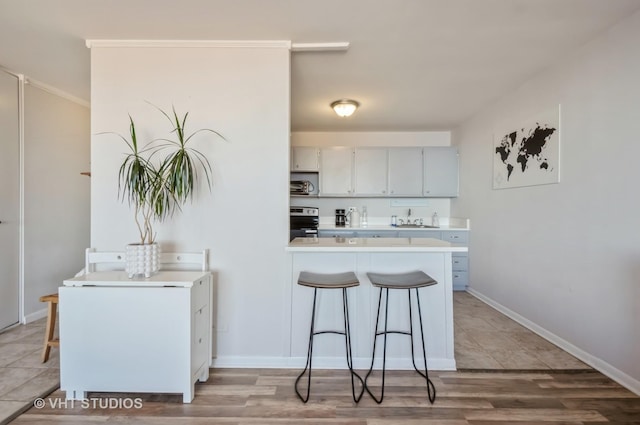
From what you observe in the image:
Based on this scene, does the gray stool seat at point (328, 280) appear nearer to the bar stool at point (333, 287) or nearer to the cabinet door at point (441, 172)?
the bar stool at point (333, 287)

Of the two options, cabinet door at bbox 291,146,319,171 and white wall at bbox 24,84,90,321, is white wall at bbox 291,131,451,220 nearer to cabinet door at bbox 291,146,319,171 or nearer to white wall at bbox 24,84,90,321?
cabinet door at bbox 291,146,319,171

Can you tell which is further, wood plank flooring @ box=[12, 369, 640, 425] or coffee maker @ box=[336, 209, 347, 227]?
coffee maker @ box=[336, 209, 347, 227]

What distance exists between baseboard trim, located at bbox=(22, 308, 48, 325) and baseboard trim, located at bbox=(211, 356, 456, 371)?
7.45ft

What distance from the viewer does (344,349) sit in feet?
7.02

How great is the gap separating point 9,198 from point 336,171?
3.75 meters

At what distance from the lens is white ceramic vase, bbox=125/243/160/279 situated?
1.83 metres

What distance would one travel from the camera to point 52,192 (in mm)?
3076

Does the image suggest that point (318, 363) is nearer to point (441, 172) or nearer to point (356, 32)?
point (356, 32)

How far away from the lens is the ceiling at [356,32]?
1791mm

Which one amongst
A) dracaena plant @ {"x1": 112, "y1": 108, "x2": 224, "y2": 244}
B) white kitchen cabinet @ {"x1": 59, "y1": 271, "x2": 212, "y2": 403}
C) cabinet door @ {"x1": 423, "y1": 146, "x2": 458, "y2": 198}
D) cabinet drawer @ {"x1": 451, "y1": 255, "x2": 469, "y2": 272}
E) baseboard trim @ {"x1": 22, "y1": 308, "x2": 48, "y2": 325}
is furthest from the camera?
cabinet door @ {"x1": 423, "y1": 146, "x2": 458, "y2": 198}

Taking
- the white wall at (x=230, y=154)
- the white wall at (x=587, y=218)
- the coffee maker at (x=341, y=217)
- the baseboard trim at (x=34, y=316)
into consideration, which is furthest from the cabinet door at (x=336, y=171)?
the baseboard trim at (x=34, y=316)

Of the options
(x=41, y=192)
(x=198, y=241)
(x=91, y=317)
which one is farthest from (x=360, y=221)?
(x=41, y=192)

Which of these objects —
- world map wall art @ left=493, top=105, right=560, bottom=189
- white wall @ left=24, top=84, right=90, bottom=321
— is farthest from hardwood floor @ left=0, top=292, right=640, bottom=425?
world map wall art @ left=493, top=105, right=560, bottom=189

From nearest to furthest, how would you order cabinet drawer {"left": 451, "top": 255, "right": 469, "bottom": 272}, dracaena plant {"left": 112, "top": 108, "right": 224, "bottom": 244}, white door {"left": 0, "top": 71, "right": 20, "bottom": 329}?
dracaena plant {"left": 112, "top": 108, "right": 224, "bottom": 244} → white door {"left": 0, "top": 71, "right": 20, "bottom": 329} → cabinet drawer {"left": 451, "top": 255, "right": 469, "bottom": 272}
